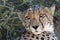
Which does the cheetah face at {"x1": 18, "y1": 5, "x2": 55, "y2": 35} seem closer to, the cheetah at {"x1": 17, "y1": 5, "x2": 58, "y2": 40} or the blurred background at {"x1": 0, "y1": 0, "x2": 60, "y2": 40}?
the cheetah at {"x1": 17, "y1": 5, "x2": 58, "y2": 40}

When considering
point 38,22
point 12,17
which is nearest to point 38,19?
point 38,22

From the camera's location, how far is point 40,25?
294 cm

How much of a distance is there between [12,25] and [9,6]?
9.8 inches

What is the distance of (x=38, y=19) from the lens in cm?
300

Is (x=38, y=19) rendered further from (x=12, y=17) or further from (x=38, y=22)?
(x=12, y=17)

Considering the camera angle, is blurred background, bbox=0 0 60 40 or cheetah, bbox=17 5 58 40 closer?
cheetah, bbox=17 5 58 40

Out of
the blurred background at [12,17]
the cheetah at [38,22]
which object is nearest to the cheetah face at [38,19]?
the cheetah at [38,22]

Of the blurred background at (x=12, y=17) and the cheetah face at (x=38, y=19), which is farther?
the blurred background at (x=12, y=17)

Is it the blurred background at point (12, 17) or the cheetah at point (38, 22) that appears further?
the blurred background at point (12, 17)

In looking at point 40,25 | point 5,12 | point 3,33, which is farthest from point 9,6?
point 40,25

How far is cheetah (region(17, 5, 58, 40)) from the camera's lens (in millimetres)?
2953

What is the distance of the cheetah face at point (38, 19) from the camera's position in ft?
9.64

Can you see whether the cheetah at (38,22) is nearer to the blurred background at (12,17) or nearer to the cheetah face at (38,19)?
the cheetah face at (38,19)

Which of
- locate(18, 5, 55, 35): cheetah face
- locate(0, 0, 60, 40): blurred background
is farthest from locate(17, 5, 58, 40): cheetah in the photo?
locate(0, 0, 60, 40): blurred background
